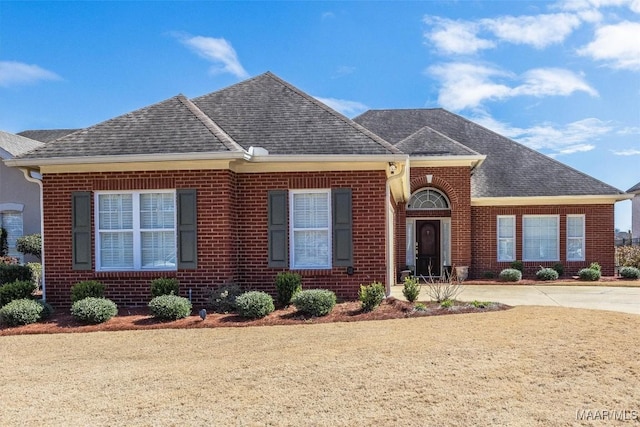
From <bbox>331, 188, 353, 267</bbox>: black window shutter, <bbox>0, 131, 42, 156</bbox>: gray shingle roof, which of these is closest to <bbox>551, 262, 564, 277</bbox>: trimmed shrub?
<bbox>331, 188, 353, 267</bbox>: black window shutter

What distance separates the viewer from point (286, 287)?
32.8 feet

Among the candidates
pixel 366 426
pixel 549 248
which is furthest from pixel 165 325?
pixel 549 248

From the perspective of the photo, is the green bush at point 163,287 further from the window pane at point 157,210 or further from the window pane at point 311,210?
the window pane at point 311,210

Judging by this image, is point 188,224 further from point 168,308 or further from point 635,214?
→ point 635,214

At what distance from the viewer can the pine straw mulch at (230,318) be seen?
345 inches

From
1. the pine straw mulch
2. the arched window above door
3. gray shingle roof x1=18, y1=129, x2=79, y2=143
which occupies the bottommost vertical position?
the pine straw mulch

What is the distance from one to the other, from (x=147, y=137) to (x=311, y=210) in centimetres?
396

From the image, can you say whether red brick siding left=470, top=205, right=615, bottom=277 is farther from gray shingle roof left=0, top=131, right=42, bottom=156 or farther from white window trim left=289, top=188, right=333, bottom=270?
gray shingle roof left=0, top=131, right=42, bottom=156

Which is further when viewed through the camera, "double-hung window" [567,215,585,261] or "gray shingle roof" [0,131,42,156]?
"double-hung window" [567,215,585,261]

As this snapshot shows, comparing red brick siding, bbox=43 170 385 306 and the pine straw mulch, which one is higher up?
red brick siding, bbox=43 170 385 306

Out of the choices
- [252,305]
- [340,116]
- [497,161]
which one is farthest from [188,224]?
[497,161]

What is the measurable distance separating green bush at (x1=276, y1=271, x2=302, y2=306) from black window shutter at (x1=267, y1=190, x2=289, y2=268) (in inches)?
24.8

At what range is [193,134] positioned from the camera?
10.5 m

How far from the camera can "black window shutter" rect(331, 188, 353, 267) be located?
10.5 meters
